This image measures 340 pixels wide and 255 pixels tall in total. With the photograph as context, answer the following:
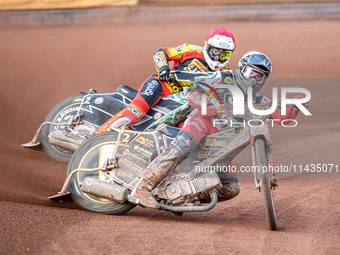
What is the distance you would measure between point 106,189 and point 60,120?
3251 millimetres

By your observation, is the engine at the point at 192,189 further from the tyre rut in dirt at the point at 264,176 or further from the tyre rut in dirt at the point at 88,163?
the tyre rut in dirt at the point at 88,163

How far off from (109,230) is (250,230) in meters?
1.51

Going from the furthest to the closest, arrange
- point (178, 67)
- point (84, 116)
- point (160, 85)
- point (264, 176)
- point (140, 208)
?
point (84, 116) < point (178, 67) < point (160, 85) < point (140, 208) < point (264, 176)

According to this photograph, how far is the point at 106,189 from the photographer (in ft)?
22.8

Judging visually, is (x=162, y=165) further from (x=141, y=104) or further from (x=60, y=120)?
(x=60, y=120)

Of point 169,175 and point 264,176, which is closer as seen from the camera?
point 264,176

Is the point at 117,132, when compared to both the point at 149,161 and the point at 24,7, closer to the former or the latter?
→ the point at 149,161

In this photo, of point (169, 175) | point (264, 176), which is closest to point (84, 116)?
point (169, 175)

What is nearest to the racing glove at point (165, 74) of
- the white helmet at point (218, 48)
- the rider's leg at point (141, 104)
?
the rider's leg at point (141, 104)

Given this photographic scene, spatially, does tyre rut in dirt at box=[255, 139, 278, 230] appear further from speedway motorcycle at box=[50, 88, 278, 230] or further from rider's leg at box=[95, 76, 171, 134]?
rider's leg at box=[95, 76, 171, 134]

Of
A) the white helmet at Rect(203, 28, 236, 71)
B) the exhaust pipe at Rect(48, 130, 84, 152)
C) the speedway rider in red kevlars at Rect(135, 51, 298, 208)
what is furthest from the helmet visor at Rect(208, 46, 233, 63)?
the exhaust pipe at Rect(48, 130, 84, 152)

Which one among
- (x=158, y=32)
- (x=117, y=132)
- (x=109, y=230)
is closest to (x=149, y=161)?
(x=117, y=132)

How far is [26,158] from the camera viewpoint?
10.2 meters

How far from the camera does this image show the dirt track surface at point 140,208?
6105mm
